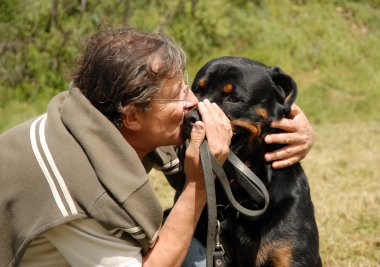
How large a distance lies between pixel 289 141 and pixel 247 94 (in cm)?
32

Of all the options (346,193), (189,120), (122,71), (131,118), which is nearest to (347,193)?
(346,193)

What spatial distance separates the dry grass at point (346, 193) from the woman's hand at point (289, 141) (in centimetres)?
132

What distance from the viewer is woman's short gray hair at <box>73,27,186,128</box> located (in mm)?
2330

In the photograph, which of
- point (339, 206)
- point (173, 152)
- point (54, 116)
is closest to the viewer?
point (54, 116)

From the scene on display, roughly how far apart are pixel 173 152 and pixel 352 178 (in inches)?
149

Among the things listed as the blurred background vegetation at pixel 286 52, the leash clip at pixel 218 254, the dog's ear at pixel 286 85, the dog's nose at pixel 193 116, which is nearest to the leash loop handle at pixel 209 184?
the dog's nose at pixel 193 116

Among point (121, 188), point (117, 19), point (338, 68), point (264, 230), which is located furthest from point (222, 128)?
point (338, 68)

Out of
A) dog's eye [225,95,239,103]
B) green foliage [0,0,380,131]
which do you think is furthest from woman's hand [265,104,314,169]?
green foliage [0,0,380,131]

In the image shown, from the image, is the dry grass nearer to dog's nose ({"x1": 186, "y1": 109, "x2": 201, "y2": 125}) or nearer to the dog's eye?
the dog's eye

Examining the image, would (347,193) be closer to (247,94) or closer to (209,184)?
(247,94)

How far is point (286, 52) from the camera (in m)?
11.8

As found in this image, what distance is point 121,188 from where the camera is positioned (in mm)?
2123

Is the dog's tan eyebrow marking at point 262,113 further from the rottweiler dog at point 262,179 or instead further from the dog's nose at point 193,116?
the dog's nose at point 193,116

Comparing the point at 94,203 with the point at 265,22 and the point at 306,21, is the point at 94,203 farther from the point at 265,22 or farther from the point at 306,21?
the point at 306,21
